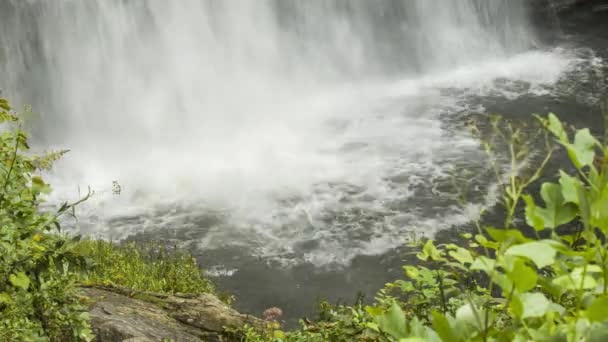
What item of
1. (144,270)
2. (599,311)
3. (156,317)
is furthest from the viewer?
(144,270)

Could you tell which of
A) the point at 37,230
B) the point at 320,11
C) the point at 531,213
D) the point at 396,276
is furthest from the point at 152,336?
the point at 320,11

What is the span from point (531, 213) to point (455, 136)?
1076cm

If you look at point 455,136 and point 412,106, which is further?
point 412,106

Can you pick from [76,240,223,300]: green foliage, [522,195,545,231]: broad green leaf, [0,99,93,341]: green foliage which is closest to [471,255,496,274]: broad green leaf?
[522,195,545,231]: broad green leaf

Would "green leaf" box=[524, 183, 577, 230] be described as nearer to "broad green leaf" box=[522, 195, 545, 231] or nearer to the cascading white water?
"broad green leaf" box=[522, 195, 545, 231]

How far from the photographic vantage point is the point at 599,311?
2.97ft

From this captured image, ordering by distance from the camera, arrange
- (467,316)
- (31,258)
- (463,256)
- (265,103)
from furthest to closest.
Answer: (265,103) → (31,258) → (463,256) → (467,316)

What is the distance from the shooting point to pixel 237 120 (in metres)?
13.6

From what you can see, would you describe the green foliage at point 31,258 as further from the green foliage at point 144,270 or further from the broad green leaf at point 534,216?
the green foliage at point 144,270

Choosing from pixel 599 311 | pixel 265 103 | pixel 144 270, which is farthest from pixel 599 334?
pixel 265 103

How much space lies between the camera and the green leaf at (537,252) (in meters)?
0.92

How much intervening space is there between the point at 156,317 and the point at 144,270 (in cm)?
222

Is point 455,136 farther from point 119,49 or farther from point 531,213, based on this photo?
point 531,213

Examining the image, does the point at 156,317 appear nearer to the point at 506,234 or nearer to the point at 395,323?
the point at 395,323
